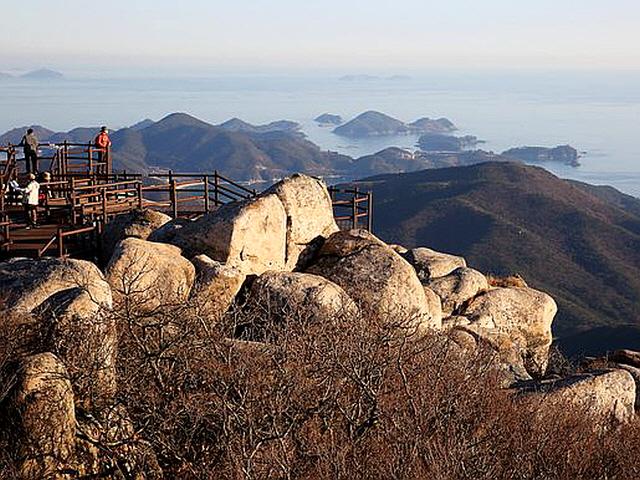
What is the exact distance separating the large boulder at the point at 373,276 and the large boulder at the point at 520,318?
2494 millimetres

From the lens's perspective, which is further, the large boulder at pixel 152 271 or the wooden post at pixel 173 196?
the wooden post at pixel 173 196

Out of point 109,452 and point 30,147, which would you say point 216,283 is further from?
point 30,147

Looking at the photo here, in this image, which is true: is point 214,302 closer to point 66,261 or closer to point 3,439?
point 66,261

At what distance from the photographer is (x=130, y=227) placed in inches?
934

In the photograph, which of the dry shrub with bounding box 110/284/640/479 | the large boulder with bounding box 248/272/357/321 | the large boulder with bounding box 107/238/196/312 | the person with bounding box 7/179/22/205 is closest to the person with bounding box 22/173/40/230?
the person with bounding box 7/179/22/205

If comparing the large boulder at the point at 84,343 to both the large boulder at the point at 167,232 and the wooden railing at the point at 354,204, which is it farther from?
the wooden railing at the point at 354,204

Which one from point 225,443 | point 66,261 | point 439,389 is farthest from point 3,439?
point 439,389

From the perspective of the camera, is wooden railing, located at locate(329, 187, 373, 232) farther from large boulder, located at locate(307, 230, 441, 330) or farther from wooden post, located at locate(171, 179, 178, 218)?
wooden post, located at locate(171, 179, 178, 218)

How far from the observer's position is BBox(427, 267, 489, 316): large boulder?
26.1 meters

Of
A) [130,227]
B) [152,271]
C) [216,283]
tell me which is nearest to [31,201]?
[130,227]

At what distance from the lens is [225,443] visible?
1404 centimetres

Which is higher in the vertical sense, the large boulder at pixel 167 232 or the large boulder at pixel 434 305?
the large boulder at pixel 167 232

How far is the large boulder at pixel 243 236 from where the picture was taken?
22.1 m

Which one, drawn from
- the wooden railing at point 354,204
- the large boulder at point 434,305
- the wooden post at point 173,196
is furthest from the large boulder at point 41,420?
the wooden railing at point 354,204
